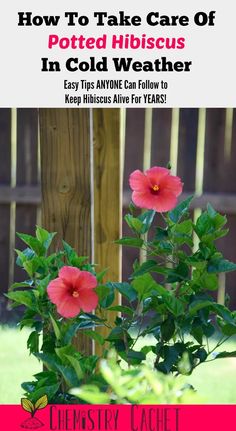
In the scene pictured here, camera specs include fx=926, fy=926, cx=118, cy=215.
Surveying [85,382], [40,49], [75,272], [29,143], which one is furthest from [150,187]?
[29,143]

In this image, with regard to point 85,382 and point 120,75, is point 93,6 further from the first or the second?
point 85,382

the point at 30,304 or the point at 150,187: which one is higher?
the point at 150,187

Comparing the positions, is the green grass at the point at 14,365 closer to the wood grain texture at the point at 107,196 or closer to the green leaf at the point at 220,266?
the wood grain texture at the point at 107,196

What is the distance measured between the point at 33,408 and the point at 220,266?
51 cm

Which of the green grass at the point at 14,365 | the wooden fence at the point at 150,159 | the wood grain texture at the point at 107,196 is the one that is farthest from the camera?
the wooden fence at the point at 150,159

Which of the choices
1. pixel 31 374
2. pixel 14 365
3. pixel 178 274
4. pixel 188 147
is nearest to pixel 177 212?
pixel 178 274

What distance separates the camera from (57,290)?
2061 mm

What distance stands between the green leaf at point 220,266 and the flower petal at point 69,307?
309mm

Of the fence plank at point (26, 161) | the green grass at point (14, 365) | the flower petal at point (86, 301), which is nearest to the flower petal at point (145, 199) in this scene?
the flower petal at point (86, 301)

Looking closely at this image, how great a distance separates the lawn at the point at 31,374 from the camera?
417cm

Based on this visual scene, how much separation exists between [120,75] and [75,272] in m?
0.73

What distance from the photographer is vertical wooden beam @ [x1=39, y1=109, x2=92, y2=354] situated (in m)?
2.66

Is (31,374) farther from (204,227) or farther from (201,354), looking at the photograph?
(204,227)

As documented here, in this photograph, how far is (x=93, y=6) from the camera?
2.53 meters
